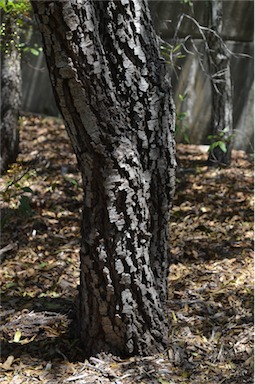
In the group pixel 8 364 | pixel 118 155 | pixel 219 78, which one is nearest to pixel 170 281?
pixel 8 364

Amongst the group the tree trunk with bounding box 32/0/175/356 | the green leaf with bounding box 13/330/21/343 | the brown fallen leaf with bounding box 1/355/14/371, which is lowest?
the brown fallen leaf with bounding box 1/355/14/371

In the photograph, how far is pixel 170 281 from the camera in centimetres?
410

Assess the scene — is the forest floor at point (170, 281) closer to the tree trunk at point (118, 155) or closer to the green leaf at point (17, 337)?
Answer: the green leaf at point (17, 337)

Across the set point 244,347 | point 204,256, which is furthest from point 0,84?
point 244,347

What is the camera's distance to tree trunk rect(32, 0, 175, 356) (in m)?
2.51

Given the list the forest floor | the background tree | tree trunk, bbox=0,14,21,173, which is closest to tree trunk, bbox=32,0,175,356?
the forest floor

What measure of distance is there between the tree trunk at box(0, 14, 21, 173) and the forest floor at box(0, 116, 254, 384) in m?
0.29

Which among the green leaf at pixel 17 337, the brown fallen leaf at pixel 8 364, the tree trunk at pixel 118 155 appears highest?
the tree trunk at pixel 118 155

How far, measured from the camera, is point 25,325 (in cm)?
343

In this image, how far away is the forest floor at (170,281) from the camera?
10.3 ft

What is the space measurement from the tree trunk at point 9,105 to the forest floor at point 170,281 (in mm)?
294

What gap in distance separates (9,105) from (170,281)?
2.93 metres

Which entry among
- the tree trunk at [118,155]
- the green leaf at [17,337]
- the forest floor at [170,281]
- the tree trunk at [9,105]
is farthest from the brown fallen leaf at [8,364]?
the tree trunk at [9,105]

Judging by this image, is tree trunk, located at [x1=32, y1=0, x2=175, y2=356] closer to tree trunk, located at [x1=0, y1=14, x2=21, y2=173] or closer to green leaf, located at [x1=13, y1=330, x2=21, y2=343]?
green leaf, located at [x1=13, y1=330, x2=21, y2=343]
